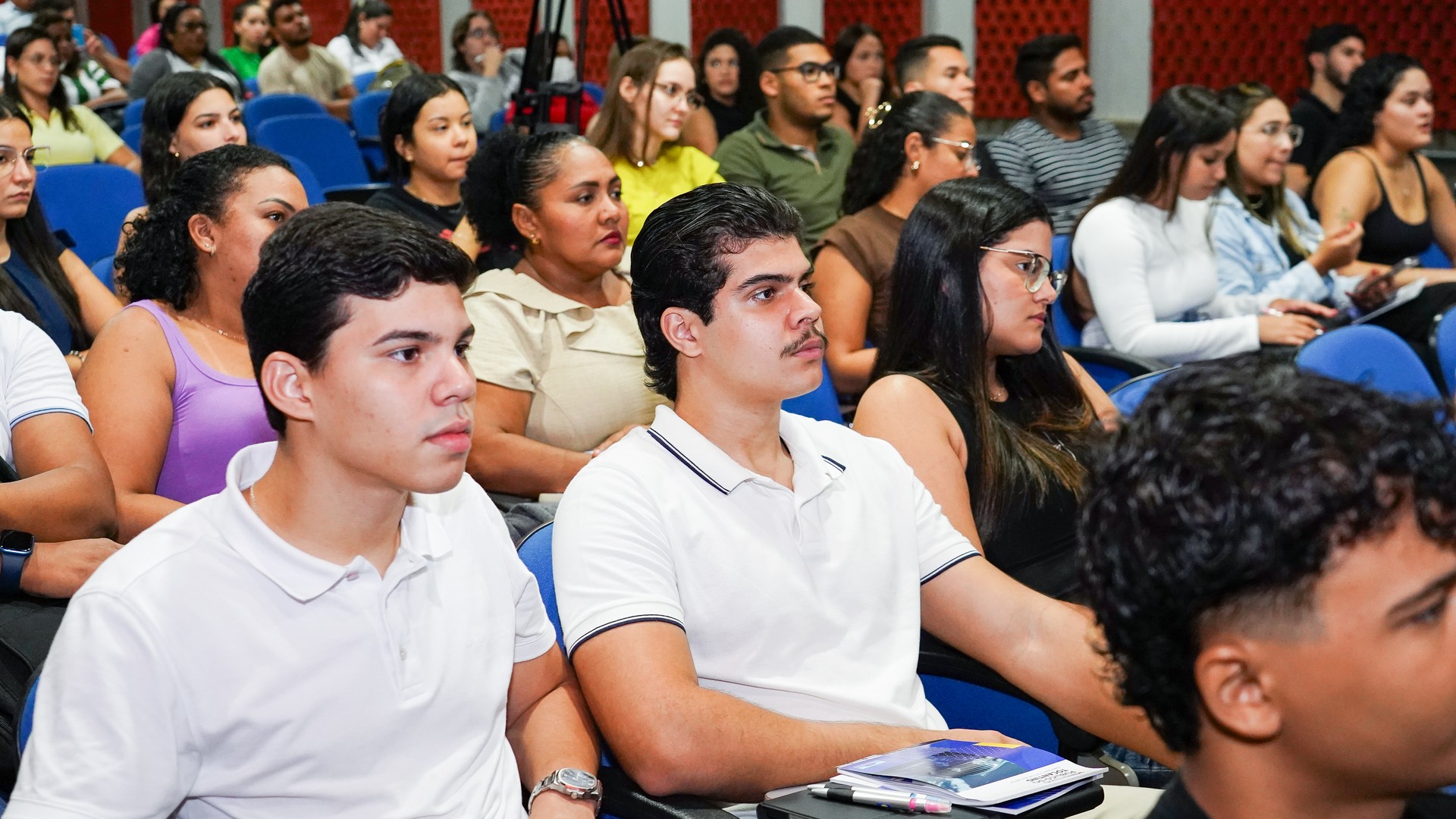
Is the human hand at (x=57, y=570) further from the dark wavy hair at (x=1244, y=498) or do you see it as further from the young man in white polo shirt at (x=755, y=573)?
the dark wavy hair at (x=1244, y=498)

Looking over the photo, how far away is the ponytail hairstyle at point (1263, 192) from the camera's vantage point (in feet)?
13.9

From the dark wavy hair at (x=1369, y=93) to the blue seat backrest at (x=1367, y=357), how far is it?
89.7 inches

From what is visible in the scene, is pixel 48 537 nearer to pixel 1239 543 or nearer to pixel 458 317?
pixel 458 317

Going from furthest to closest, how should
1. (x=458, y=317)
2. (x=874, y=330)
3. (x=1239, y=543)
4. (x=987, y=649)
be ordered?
(x=874, y=330)
(x=987, y=649)
(x=458, y=317)
(x=1239, y=543)

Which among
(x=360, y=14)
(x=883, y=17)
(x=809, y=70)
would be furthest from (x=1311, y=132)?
(x=360, y=14)

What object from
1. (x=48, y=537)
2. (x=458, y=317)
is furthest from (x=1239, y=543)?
(x=48, y=537)

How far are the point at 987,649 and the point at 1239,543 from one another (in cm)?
98

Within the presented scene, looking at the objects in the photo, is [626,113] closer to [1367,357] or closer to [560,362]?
[560,362]

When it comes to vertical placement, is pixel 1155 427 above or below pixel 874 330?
above

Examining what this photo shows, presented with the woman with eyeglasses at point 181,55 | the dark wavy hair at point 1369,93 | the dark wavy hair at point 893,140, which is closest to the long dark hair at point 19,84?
the woman with eyeglasses at point 181,55

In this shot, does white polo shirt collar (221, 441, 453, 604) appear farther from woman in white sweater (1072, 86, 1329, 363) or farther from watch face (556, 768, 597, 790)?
woman in white sweater (1072, 86, 1329, 363)

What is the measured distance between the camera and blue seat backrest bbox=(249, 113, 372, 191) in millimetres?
6137

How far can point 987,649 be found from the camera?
1.87 meters

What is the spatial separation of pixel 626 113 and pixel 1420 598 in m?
3.54
